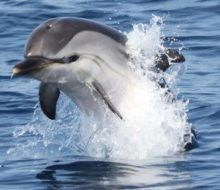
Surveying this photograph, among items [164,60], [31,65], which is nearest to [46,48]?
[31,65]

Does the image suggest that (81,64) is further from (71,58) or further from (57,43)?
(57,43)

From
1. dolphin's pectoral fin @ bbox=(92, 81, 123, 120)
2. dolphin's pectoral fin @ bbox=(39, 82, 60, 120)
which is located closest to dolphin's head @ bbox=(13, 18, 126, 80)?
dolphin's pectoral fin @ bbox=(92, 81, 123, 120)

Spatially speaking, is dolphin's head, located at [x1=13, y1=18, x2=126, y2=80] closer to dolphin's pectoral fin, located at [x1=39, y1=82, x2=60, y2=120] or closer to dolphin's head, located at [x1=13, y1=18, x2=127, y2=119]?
dolphin's head, located at [x1=13, y1=18, x2=127, y2=119]

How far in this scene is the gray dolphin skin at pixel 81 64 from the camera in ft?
36.4

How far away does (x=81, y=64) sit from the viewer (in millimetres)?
11469

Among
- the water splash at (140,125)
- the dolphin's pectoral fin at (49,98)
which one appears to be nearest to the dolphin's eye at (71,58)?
the dolphin's pectoral fin at (49,98)

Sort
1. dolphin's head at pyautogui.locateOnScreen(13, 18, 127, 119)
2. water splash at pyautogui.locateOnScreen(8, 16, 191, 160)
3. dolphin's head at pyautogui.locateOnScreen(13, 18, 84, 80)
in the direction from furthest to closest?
water splash at pyautogui.locateOnScreen(8, 16, 191, 160) < dolphin's head at pyautogui.locateOnScreen(13, 18, 127, 119) < dolphin's head at pyautogui.locateOnScreen(13, 18, 84, 80)

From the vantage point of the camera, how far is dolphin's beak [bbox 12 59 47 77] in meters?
10.8

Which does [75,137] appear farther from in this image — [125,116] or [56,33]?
[56,33]

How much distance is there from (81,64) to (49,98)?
0.65 meters

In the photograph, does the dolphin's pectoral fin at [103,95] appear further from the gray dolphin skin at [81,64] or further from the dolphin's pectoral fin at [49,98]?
the dolphin's pectoral fin at [49,98]

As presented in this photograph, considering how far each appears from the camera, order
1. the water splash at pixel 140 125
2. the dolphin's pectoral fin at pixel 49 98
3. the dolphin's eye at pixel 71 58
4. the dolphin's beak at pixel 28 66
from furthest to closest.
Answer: the water splash at pixel 140 125 < the dolphin's pectoral fin at pixel 49 98 < the dolphin's eye at pixel 71 58 < the dolphin's beak at pixel 28 66

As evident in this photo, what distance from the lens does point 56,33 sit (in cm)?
1128

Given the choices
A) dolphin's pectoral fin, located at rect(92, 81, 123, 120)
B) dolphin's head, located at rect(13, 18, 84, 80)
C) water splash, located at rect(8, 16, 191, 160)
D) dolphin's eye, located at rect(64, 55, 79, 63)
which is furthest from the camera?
water splash, located at rect(8, 16, 191, 160)
